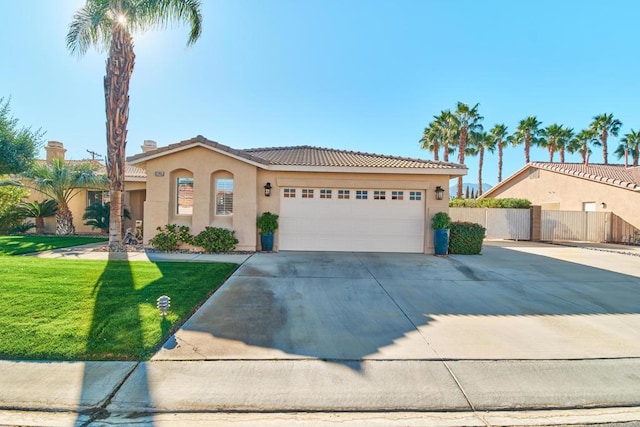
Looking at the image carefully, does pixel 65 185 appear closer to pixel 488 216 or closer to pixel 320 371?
pixel 320 371

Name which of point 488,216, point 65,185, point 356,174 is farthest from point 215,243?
point 488,216

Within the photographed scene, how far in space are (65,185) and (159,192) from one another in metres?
6.49

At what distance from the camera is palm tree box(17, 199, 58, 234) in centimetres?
1396

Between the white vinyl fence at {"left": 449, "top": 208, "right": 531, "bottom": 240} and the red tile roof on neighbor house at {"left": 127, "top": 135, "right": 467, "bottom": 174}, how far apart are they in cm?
842

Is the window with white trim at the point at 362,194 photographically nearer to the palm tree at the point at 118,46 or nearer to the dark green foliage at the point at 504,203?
the palm tree at the point at 118,46

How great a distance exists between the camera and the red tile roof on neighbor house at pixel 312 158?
34.9 ft

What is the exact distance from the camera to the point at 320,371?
3.28 m

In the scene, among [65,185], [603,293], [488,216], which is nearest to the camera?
[603,293]

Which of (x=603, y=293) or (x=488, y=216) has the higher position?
(x=488, y=216)

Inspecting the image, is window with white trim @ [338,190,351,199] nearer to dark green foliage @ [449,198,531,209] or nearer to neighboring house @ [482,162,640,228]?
dark green foliage @ [449,198,531,209]

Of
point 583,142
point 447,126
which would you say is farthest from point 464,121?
point 583,142

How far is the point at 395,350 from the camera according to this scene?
12.3 ft

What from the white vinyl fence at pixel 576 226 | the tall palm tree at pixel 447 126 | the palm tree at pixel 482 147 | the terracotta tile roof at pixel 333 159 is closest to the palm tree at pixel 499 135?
the palm tree at pixel 482 147

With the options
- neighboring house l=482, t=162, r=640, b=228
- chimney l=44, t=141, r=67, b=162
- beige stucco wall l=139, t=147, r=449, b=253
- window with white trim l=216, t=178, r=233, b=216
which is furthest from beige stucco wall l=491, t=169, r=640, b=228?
chimney l=44, t=141, r=67, b=162
